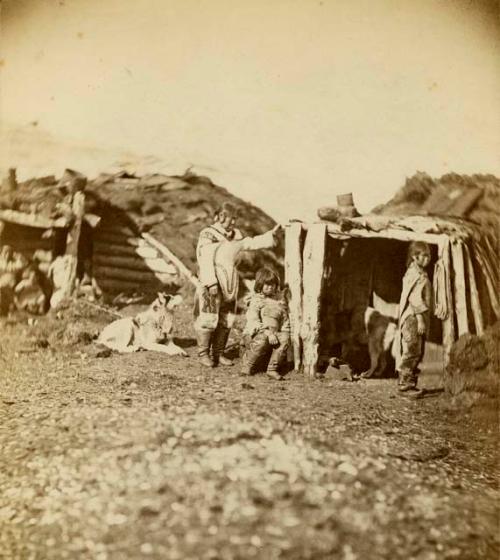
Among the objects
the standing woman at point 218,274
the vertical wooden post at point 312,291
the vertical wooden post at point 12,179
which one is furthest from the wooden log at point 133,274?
the vertical wooden post at point 312,291

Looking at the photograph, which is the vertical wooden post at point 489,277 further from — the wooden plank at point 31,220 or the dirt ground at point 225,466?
the wooden plank at point 31,220

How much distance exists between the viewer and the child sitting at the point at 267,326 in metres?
2.73

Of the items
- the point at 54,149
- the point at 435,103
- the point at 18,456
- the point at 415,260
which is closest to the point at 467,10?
the point at 435,103

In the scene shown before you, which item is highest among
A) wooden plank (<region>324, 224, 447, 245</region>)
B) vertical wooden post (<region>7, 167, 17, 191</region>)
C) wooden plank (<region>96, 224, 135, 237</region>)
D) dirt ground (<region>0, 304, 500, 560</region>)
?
vertical wooden post (<region>7, 167, 17, 191</region>)

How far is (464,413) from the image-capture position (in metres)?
2.45

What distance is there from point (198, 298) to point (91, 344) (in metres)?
0.60

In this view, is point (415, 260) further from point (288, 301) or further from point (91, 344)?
point (91, 344)

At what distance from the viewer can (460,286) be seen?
8.80 ft

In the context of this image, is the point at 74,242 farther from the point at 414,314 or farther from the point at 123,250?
the point at 414,314

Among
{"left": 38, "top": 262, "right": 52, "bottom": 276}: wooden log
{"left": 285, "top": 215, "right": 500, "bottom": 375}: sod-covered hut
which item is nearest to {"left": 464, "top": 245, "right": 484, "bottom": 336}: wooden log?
{"left": 285, "top": 215, "right": 500, "bottom": 375}: sod-covered hut

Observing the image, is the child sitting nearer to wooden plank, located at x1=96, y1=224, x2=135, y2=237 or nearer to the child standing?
the child standing

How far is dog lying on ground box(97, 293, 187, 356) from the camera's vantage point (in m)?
2.80

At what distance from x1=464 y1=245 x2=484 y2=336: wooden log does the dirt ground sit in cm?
33

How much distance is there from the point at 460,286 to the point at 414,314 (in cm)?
26
